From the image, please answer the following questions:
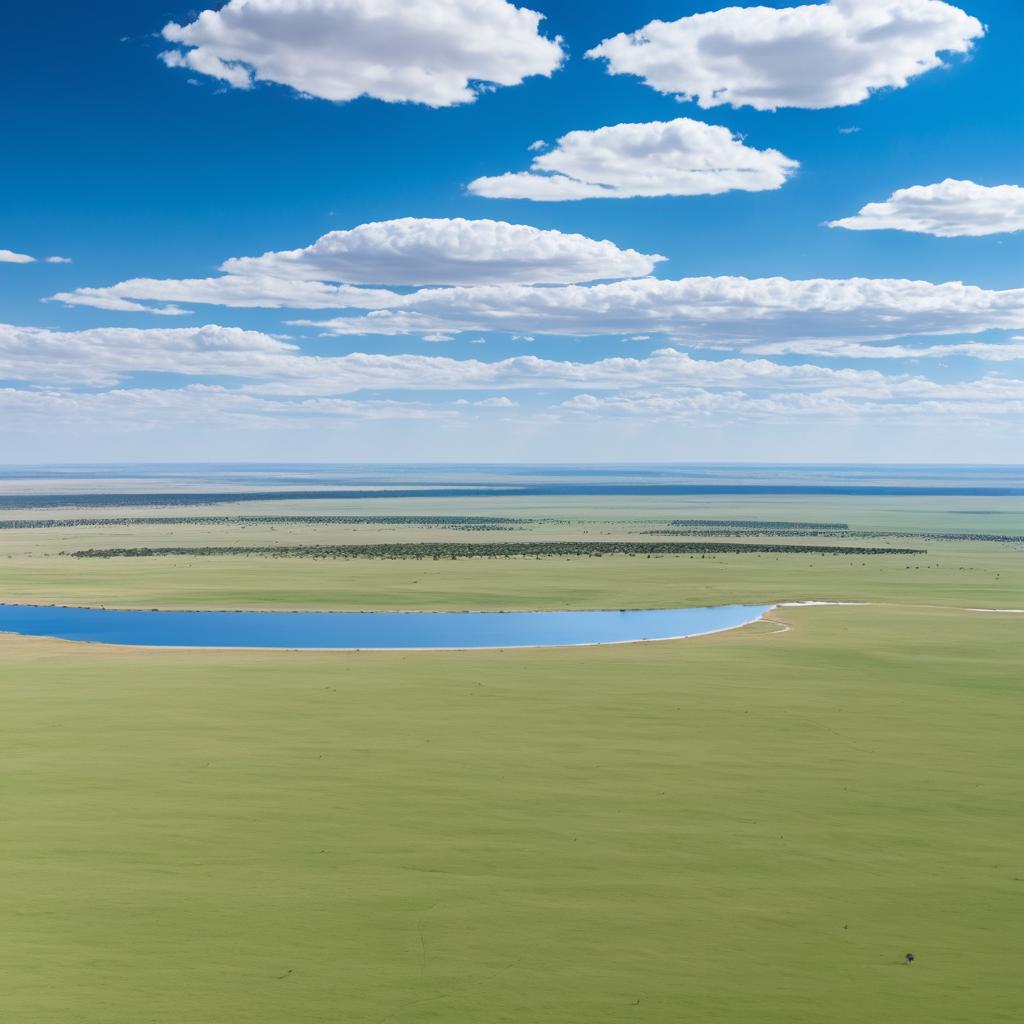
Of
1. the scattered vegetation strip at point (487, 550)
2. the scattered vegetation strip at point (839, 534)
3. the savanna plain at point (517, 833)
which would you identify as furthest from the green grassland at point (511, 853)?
the scattered vegetation strip at point (839, 534)

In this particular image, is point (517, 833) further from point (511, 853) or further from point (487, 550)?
point (487, 550)

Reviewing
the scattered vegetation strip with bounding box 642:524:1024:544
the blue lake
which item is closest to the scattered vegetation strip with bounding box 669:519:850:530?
the scattered vegetation strip with bounding box 642:524:1024:544

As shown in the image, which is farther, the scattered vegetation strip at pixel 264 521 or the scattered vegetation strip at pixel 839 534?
the scattered vegetation strip at pixel 264 521

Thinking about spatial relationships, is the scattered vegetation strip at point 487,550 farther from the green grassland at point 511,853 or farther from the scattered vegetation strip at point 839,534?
the green grassland at point 511,853

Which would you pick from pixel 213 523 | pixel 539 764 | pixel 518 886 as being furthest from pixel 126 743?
pixel 213 523

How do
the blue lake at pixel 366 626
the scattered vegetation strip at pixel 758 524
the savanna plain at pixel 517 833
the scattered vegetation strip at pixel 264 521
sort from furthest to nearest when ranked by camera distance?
the scattered vegetation strip at pixel 264 521 → the scattered vegetation strip at pixel 758 524 → the blue lake at pixel 366 626 → the savanna plain at pixel 517 833

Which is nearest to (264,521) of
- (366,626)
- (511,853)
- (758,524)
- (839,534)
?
(758,524)
